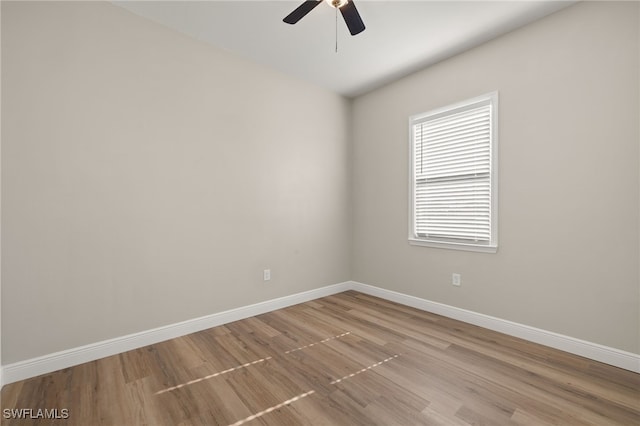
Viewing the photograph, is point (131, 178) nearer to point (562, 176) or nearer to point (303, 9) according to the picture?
point (303, 9)

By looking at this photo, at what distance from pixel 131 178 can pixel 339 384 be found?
2.31 metres

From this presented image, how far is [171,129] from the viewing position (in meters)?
2.58

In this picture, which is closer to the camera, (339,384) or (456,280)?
(339,384)

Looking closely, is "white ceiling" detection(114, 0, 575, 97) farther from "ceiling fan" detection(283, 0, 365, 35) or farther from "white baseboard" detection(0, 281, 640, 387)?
"white baseboard" detection(0, 281, 640, 387)

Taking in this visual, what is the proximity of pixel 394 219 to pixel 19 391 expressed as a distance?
3.58 meters

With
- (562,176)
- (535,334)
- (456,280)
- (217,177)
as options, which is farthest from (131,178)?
(535,334)

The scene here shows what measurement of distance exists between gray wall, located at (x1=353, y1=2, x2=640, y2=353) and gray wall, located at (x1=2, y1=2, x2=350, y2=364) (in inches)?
78.2

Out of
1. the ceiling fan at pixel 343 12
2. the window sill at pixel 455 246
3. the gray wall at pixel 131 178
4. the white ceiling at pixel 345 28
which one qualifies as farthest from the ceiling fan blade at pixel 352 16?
the window sill at pixel 455 246

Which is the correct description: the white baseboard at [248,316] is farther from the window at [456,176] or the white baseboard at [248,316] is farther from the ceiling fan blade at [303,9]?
the ceiling fan blade at [303,9]

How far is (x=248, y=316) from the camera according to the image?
3.08 meters

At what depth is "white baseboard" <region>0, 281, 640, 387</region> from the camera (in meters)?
1.98

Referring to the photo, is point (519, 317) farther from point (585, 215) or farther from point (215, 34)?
point (215, 34)

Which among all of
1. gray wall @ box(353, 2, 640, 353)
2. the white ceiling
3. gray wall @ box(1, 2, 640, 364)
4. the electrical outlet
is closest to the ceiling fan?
the white ceiling

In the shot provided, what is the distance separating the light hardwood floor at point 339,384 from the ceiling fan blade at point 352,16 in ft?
8.36
